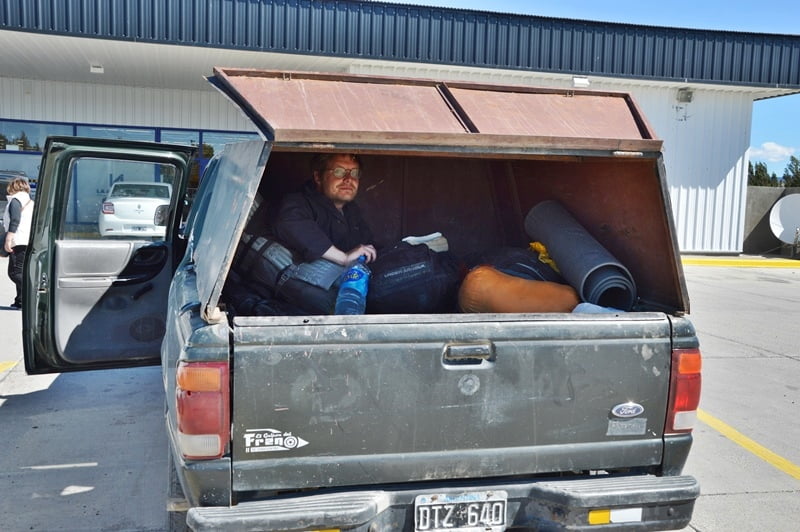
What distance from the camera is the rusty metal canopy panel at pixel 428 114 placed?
2.85m

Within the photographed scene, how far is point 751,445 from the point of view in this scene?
16.5 feet

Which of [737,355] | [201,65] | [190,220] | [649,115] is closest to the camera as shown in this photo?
[190,220]

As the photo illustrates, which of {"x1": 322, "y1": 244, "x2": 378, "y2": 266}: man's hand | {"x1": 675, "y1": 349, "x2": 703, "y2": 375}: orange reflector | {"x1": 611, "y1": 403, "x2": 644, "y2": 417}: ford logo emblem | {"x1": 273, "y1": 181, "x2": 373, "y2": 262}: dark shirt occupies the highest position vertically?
{"x1": 273, "y1": 181, "x2": 373, "y2": 262}: dark shirt

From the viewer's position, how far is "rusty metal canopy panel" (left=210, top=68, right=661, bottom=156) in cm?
285

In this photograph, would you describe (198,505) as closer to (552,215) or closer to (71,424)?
(552,215)

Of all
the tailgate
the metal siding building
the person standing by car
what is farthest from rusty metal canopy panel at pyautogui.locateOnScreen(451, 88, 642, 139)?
the metal siding building

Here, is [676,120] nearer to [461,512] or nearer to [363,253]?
[363,253]

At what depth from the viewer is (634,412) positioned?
115 inches

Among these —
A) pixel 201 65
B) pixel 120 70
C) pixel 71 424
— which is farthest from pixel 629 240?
pixel 120 70

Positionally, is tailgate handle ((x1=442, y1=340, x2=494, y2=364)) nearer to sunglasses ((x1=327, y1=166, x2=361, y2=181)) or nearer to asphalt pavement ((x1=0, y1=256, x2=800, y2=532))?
asphalt pavement ((x1=0, y1=256, x2=800, y2=532))

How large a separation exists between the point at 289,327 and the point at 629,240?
6.22 feet

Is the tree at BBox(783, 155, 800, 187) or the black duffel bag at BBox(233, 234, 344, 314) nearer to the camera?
the black duffel bag at BBox(233, 234, 344, 314)

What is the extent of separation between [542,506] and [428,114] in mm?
1661

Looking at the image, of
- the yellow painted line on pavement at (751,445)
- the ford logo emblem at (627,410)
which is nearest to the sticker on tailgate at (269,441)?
the ford logo emblem at (627,410)
